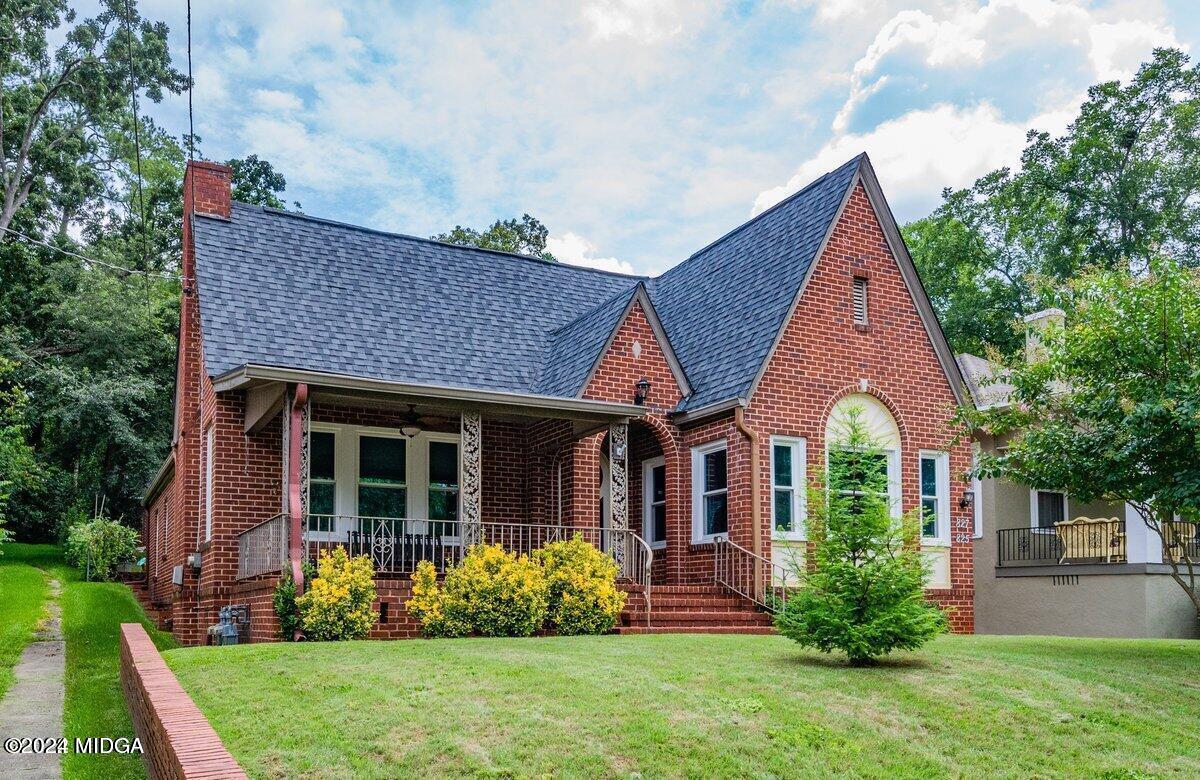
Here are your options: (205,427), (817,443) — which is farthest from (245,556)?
(817,443)

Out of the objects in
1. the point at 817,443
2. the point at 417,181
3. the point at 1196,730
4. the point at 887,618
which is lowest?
the point at 1196,730

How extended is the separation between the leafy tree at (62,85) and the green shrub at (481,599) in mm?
29556

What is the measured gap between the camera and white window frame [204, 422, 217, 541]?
16375 millimetres

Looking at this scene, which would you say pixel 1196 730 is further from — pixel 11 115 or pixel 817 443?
pixel 11 115

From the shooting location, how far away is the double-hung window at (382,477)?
688 inches

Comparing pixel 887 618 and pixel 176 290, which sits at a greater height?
pixel 176 290

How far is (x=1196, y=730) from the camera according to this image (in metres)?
9.36

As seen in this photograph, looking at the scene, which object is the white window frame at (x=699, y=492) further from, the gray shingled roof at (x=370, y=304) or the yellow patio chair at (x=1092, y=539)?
the yellow patio chair at (x=1092, y=539)

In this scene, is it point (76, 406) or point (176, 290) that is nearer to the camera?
point (76, 406)

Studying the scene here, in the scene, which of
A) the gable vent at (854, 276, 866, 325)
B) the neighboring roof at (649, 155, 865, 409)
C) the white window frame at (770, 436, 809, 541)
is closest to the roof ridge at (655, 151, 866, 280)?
the neighboring roof at (649, 155, 865, 409)

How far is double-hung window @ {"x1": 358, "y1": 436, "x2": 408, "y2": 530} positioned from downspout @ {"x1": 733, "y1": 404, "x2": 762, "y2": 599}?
5.32m

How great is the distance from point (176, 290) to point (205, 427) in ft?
84.8

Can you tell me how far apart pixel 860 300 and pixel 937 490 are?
351 centimetres

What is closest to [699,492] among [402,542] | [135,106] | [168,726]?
[402,542]
